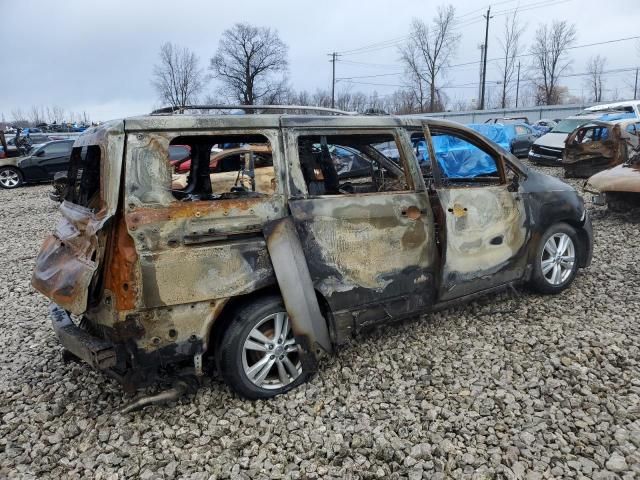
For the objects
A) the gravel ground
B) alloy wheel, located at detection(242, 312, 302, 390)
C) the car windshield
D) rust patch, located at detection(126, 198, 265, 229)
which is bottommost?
the gravel ground

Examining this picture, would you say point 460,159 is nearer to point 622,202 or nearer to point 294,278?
point 622,202

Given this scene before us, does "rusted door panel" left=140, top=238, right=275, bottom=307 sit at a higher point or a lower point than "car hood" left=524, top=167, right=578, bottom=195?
lower

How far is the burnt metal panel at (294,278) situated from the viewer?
3223 mm

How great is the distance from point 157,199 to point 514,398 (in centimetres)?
265

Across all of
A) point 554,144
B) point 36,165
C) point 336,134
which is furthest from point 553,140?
point 36,165

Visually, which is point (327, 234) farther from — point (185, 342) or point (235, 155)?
point (235, 155)

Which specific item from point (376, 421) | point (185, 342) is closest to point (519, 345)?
point (376, 421)

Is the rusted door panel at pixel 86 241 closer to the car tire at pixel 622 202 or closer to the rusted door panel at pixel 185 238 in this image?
the rusted door panel at pixel 185 238

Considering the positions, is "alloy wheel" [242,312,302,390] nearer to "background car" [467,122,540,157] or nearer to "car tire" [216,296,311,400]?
"car tire" [216,296,311,400]

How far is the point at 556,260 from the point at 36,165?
1713 cm

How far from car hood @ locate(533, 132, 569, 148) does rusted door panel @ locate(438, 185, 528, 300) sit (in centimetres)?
1209

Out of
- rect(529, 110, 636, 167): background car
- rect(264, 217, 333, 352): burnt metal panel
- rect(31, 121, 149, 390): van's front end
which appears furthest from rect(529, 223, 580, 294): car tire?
rect(529, 110, 636, 167): background car

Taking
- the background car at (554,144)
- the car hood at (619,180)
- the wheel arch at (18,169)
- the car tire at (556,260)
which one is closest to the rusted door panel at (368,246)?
the car tire at (556,260)

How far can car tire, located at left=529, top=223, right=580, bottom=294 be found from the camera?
4.73 m
